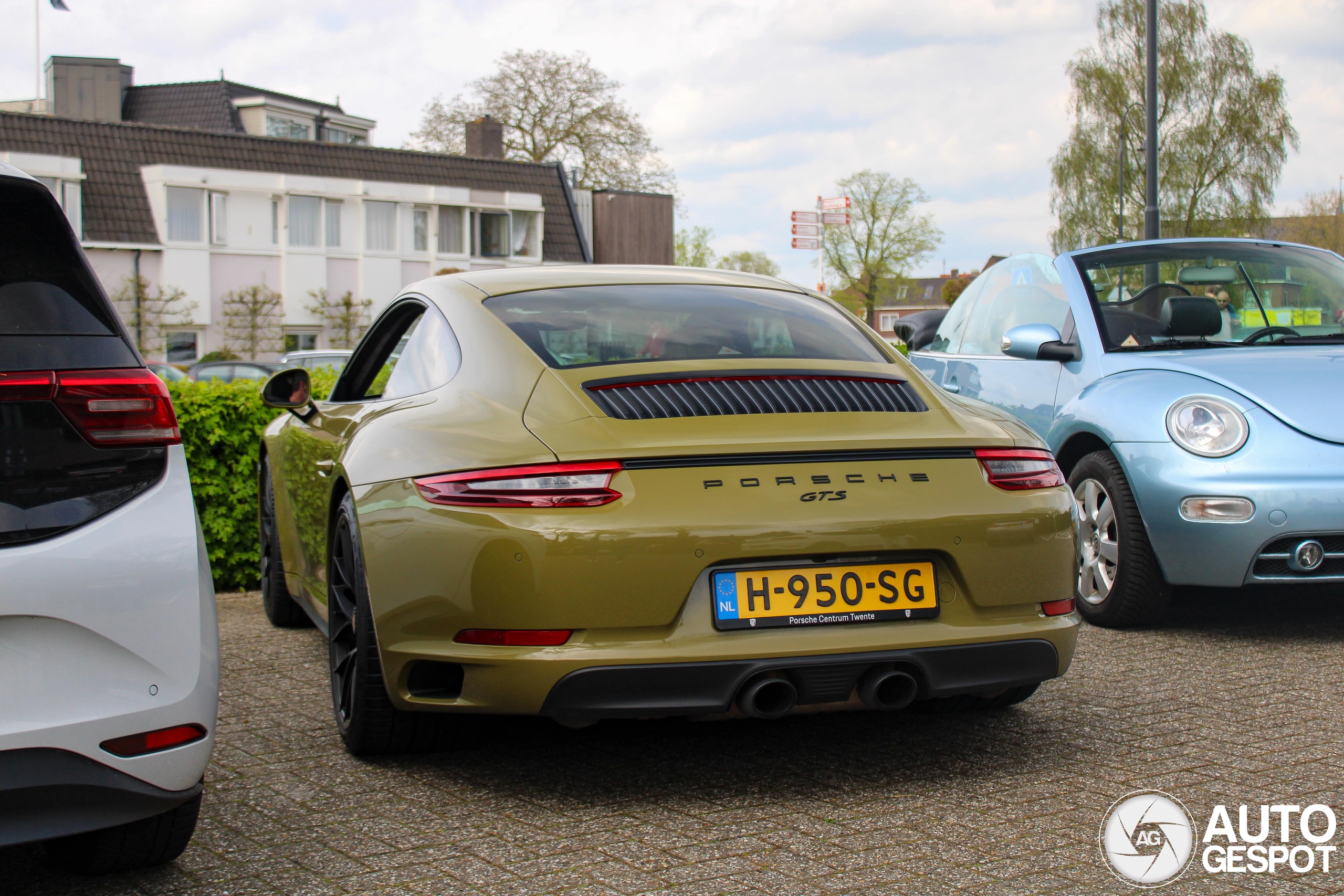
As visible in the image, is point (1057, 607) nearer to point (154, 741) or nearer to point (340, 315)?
point (154, 741)

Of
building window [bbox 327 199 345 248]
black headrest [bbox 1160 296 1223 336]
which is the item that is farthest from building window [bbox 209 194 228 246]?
black headrest [bbox 1160 296 1223 336]

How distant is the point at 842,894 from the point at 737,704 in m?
0.60

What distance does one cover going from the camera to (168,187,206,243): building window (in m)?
42.1

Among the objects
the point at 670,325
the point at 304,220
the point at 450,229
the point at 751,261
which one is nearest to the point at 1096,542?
the point at 670,325

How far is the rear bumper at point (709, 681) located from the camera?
3.29 m

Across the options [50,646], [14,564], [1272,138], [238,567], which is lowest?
[238,567]

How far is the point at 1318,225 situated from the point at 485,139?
4128cm

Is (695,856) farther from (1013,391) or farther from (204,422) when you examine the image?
(204,422)

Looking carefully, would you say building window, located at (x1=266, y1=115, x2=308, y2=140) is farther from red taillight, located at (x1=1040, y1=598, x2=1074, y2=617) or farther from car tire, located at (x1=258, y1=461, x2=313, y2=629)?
red taillight, located at (x1=1040, y1=598, x2=1074, y2=617)

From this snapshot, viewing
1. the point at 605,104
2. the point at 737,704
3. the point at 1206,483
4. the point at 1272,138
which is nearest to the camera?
the point at 737,704

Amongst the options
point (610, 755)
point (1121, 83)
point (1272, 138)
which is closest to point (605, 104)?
point (1121, 83)

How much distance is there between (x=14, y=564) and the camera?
2.54 meters

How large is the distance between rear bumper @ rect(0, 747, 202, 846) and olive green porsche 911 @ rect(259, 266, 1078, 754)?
92 centimetres

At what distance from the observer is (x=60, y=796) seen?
2.59 metres
